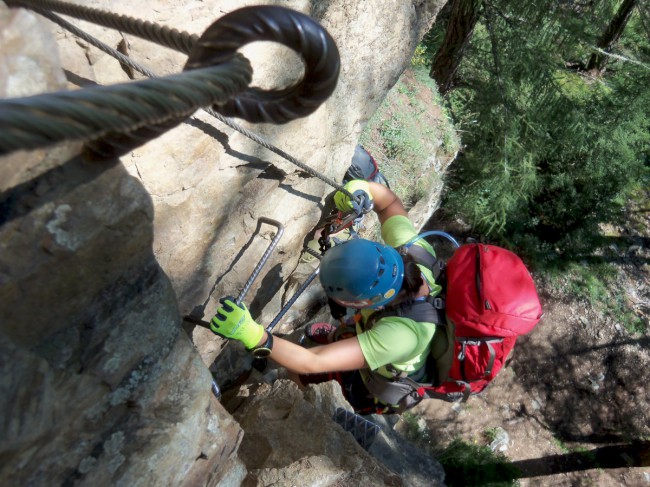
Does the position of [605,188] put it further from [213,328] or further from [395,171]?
[213,328]

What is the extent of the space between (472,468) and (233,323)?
6.53 m

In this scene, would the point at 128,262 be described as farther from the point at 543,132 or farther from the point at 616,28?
the point at 616,28

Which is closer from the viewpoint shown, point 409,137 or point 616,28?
point 409,137

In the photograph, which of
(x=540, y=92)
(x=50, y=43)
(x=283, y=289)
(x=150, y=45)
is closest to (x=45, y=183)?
(x=50, y=43)

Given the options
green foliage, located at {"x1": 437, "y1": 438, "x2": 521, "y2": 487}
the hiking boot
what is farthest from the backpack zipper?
green foliage, located at {"x1": 437, "y1": 438, "x2": 521, "y2": 487}

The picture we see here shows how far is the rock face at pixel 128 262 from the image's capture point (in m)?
1.43

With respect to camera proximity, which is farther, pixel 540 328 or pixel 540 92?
pixel 540 328

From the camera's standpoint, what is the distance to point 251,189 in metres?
3.10

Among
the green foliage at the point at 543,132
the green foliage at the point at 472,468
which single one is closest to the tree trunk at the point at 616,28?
the green foliage at the point at 543,132

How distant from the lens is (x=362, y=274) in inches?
115

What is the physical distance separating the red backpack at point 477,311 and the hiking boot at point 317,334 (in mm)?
879

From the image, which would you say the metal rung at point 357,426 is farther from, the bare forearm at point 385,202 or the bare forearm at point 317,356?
the bare forearm at point 385,202

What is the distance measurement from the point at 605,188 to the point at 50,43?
33.6ft

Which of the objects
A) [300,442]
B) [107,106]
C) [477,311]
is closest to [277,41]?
[107,106]
